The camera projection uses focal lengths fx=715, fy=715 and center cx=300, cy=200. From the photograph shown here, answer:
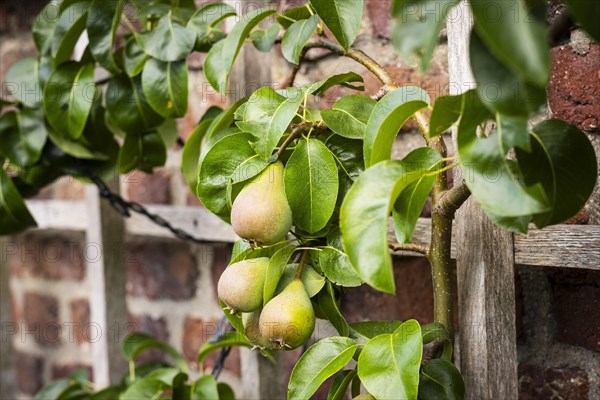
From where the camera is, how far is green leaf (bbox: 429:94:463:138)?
0.47 m

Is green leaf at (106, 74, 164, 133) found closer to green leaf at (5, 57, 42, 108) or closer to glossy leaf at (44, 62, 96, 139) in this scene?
glossy leaf at (44, 62, 96, 139)

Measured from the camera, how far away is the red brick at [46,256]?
128 centimetres

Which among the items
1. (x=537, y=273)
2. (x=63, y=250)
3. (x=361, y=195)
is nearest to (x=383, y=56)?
(x=537, y=273)

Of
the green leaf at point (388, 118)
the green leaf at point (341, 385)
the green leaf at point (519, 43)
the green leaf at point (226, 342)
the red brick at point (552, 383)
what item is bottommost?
the red brick at point (552, 383)

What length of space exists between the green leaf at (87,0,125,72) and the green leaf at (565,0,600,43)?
55 cm

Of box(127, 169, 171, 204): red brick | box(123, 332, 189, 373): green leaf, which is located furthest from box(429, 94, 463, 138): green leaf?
box(127, 169, 171, 204): red brick

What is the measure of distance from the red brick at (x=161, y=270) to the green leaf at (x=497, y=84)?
2.51ft

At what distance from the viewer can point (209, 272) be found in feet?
3.48

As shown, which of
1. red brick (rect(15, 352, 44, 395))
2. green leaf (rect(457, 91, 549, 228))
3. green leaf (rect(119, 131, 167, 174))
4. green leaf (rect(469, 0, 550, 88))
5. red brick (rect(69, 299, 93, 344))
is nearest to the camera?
green leaf (rect(469, 0, 550, 88))

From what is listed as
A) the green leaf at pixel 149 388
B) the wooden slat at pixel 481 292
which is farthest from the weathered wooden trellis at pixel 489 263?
the green leaf at pixel 149 388

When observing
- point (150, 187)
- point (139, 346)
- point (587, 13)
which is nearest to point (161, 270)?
point (150, 187)

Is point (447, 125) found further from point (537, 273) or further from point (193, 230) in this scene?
point (193, 230)

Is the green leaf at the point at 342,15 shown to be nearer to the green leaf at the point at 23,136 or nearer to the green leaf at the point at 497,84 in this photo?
the green leaf at the point at 497,84

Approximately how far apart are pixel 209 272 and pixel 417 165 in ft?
1.97
